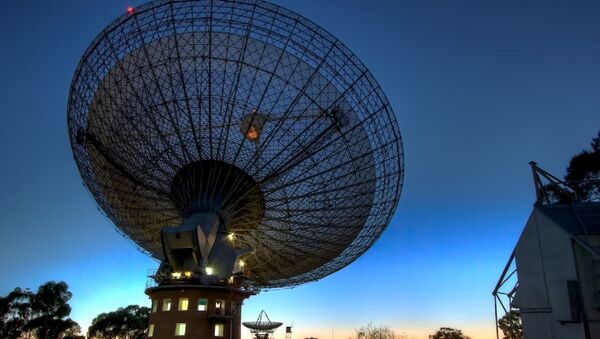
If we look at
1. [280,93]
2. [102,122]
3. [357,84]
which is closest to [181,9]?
[280,93]

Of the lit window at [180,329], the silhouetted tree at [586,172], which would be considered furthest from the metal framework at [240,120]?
the silhouetted tree at [586,172]

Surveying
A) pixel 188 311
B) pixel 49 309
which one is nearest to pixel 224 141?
pixel 188 311

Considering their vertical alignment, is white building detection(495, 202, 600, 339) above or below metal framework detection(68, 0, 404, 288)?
below

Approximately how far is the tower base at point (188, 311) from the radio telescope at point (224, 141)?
0.14 meters

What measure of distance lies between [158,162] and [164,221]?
6.93 m

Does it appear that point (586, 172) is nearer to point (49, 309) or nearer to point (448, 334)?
point (448, 334)

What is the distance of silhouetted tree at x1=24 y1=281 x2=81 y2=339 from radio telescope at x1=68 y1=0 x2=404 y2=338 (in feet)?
142

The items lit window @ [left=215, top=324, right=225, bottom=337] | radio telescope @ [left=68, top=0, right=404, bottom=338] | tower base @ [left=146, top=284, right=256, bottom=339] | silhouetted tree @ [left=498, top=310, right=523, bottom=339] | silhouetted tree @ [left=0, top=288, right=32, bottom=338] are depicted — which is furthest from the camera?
silhouetted tree @ [left=0, top=288, right=32, bottom=338]

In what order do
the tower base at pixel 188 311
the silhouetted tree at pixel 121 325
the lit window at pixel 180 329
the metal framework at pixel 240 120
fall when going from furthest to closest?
the silhouetted tree at pixel 121 325
the lit window at pixel 180 329
the tower base at pixel 188 311
the metal framework at pixel 240 120

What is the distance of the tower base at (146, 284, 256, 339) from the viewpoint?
117 ft

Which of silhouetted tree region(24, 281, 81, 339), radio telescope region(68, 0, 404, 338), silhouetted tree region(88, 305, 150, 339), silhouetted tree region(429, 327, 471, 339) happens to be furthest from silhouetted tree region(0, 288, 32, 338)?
silhouetted tree region(429, 327, 471, 339)

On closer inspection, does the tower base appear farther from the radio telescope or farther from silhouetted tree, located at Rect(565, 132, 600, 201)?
silhouetted tree, located at Rect(565, 132, 600, 201)

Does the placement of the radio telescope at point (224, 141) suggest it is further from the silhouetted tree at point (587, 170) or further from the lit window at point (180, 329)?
the silhouetted tree at point (587, 170)

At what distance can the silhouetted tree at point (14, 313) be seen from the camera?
72.5m
